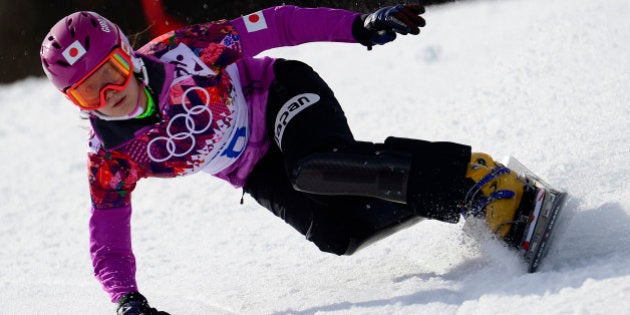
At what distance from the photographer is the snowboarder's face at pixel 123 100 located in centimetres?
267

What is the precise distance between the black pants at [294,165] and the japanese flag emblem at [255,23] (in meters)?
0.19

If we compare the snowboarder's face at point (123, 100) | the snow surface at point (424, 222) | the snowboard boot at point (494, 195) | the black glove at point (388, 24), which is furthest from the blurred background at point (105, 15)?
the snowboard boot at point (494, 195)

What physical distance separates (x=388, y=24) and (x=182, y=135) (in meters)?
0.88

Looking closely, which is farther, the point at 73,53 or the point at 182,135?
the point at 182,135

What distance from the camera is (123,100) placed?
2.69 m

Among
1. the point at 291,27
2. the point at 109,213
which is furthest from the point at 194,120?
the point at 291,27

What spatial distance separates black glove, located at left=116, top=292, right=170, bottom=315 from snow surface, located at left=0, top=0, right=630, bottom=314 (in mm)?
511

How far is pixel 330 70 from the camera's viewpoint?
6625 mm

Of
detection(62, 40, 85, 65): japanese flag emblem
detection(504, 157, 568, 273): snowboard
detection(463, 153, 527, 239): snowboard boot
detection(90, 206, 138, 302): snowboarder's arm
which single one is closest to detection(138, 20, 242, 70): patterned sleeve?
detection(62, 40, 85, 65): japanese flag emblem

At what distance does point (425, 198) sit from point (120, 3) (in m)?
5.61

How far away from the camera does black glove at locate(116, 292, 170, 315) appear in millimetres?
2582

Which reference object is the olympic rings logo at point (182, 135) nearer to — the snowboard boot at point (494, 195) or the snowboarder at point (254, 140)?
the snowboarder at point (254, 140)

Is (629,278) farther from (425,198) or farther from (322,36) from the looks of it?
(322,36)

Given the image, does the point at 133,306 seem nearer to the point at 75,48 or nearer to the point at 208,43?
the point at 75,48
